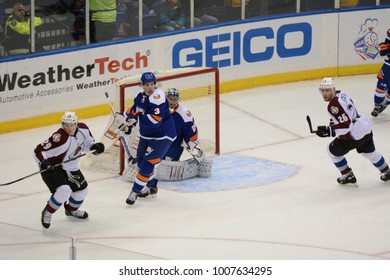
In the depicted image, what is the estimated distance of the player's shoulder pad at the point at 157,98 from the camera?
10383mm

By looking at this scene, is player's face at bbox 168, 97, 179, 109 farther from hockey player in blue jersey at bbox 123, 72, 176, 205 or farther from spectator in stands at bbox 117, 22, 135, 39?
spectator in stands at bbox 117, 22, 135, 39

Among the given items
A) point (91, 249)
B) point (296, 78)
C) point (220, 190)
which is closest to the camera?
point (91, 249)

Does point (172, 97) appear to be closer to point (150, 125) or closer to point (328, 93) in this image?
point (150, 125)

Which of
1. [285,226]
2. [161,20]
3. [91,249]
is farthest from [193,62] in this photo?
[91,249]

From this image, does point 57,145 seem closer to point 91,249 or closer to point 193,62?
point 91,249

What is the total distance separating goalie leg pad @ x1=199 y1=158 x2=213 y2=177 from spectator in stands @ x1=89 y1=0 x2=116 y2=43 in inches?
108

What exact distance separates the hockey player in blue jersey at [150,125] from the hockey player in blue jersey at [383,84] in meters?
3.58

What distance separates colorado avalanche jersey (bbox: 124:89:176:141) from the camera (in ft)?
34.1

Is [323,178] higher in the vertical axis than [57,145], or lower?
lower

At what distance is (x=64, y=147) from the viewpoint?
973 centimetres

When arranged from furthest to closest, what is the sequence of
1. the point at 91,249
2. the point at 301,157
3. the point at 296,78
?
the point at 296,78 < the point at 301,157 < the point at 91,249

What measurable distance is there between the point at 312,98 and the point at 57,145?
553 cm

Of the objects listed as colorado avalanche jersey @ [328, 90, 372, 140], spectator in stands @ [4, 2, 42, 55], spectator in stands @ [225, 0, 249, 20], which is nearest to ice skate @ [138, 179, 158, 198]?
colorado avalanche jersey @ [328, 90, 372, 140]

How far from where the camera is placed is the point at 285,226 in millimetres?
9953
